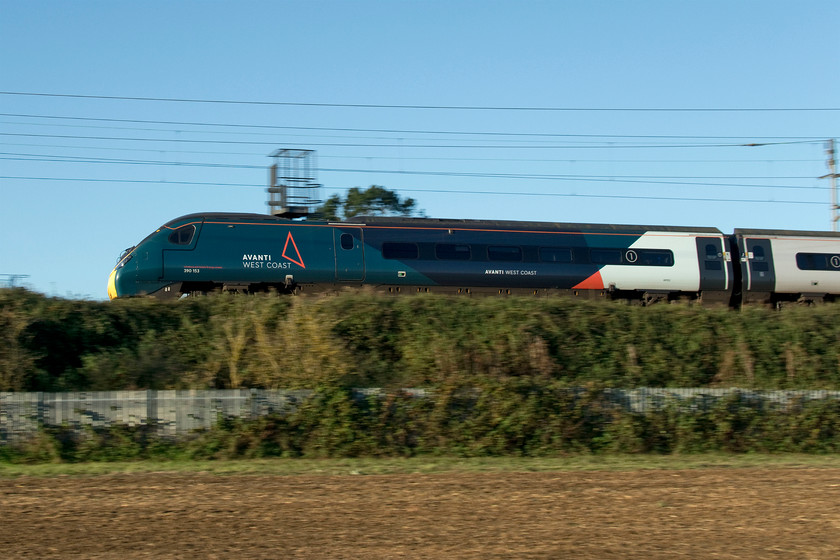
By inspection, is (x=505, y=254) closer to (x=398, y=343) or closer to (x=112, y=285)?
(x=398, y=343)

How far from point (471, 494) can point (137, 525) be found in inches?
152

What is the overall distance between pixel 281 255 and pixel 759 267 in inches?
598

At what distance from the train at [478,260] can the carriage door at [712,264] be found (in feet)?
0.12

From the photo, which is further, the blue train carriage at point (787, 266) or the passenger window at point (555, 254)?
the blue train carriage at point (787, 266)

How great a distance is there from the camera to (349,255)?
78.6 ft

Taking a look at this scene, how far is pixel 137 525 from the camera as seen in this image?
332 inches

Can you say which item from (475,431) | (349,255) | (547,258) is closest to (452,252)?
(547,258)

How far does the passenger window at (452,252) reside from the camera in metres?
24.7

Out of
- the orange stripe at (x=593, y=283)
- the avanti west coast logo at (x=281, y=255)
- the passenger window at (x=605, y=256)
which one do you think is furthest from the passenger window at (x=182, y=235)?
the passenger window at (x=605, y=256)

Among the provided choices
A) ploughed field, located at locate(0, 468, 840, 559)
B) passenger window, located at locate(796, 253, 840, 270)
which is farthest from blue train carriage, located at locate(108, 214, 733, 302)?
ploughed field, located at locate(0, 468, 840, 559)

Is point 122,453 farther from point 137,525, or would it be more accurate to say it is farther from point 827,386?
point 827,386

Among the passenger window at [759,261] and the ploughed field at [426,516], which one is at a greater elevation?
the passenger window at [759,261]

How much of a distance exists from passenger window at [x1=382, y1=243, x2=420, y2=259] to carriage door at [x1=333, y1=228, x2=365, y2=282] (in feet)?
2.28

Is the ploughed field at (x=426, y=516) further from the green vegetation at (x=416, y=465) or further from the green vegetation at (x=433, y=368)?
the green vegetation at (x=433, y=368)
